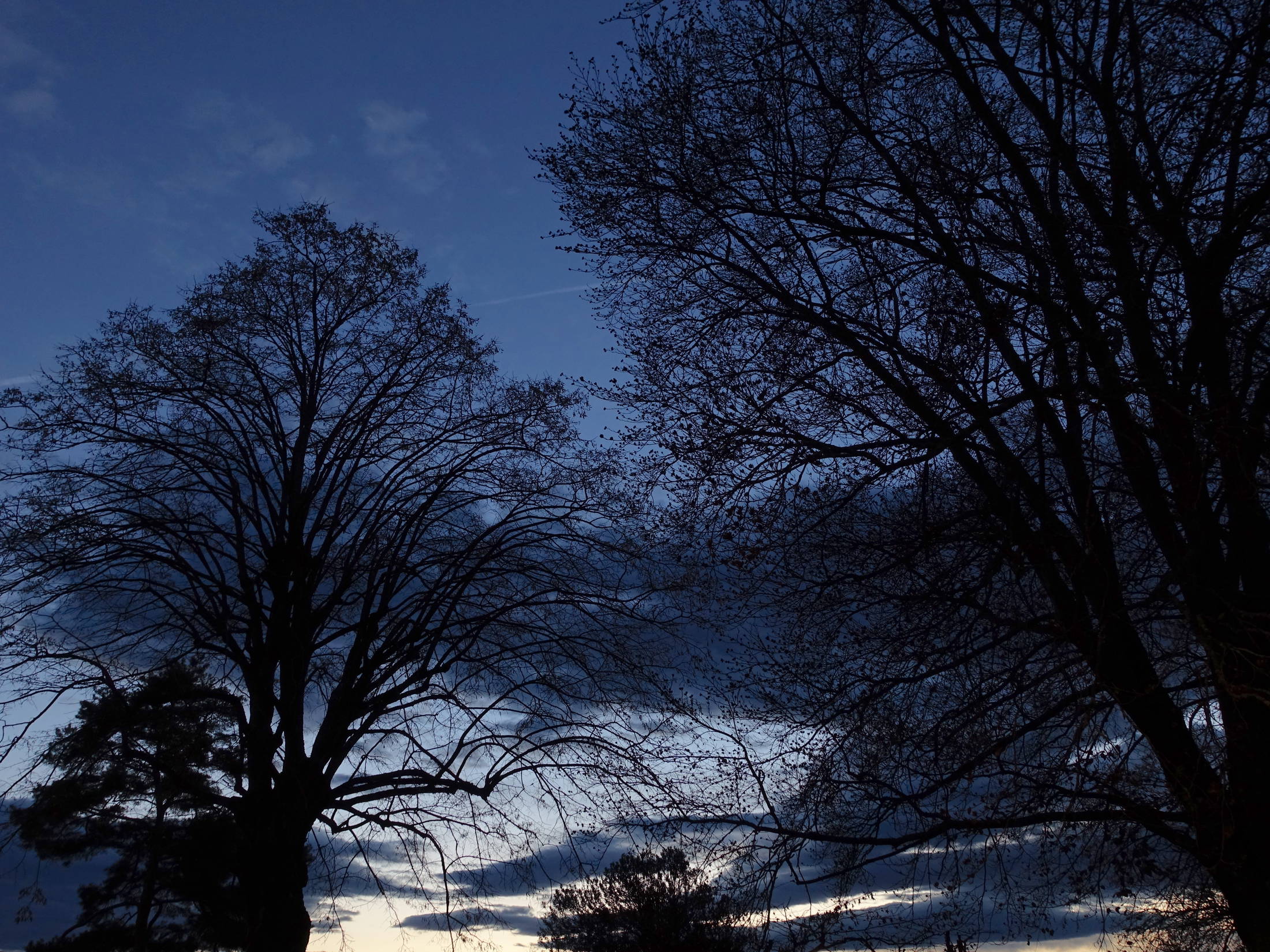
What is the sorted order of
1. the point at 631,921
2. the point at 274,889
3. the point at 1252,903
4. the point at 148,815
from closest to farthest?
the point at 1252,903
the point at 274,889
the point at 148,815
the point at 631,921

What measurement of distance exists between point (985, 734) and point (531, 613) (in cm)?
603

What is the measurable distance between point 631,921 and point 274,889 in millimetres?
16068

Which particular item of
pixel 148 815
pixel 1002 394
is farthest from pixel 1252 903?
pixel 148 815

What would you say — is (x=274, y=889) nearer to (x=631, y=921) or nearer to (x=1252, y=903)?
(x=1252, y=903)

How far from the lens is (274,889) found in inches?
388

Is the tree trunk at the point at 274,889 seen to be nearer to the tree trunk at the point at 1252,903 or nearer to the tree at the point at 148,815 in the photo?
the tree at the point at 148,815

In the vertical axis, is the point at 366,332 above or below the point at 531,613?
above

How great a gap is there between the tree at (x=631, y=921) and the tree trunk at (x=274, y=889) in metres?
7.43

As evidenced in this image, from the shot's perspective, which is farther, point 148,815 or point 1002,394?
point 148,815

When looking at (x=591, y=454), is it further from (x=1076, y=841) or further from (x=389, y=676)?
(x=1076, y=841)

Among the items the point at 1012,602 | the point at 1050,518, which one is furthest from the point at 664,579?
the point at 1050,518

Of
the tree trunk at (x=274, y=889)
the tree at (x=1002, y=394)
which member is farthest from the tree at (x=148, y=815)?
the tree at (x=1002, y=394)

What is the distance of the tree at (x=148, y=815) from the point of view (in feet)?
31.6

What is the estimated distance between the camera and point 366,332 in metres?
13.1
